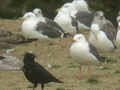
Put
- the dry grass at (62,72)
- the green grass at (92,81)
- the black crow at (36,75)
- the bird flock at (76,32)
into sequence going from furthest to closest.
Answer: the green grass at (92,81) → the dry grass at (62,72) → the bird flock at (76,32) → the black crow at (36,75)

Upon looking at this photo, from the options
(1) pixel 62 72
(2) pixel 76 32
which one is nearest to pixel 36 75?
(1) pixel 62 72

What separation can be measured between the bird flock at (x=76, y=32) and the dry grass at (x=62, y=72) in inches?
10.4

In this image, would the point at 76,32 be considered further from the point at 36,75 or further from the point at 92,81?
the point at 36,75

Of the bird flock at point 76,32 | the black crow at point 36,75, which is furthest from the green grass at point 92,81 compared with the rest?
the black crow at point 36,75

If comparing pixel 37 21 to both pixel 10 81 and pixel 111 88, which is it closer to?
pixel 10 81

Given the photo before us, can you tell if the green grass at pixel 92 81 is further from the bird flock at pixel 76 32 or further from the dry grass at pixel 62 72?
the bird flock at pixel 76 32

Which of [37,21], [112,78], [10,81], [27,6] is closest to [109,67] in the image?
[112,78]

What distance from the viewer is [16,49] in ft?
38.3

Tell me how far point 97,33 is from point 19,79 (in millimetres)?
2621

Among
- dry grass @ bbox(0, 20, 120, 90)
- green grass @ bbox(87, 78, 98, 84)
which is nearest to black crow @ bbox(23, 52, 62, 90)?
dry grass @ bbox(0, 20, 120, 90)

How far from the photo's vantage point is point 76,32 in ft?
43.0

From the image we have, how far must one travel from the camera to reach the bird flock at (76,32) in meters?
7.61

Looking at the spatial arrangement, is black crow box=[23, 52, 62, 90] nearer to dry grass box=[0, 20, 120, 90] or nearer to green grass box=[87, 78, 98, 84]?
dry grass box=[0, 20, 120, 90]

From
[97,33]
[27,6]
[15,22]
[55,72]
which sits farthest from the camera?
[27,6]
